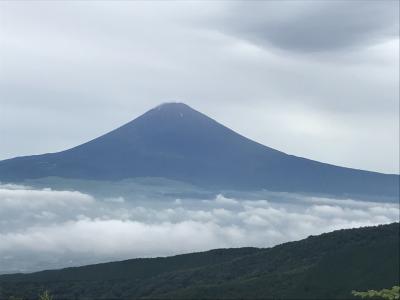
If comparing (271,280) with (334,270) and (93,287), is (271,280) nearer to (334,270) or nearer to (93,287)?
(334,270)

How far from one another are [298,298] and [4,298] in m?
79.5

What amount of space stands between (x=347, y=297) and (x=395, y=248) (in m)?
40.7

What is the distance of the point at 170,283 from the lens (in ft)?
611

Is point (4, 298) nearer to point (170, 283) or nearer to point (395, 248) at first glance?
point (170, 283)

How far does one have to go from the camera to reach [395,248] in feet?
578

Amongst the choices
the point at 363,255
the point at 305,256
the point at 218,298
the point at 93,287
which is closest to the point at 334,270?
the point at 363,255

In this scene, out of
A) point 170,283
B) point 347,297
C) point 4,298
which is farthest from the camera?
point 170,283

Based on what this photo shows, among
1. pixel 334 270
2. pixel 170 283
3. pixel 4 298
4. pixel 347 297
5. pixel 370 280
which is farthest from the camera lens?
pixel 170 283

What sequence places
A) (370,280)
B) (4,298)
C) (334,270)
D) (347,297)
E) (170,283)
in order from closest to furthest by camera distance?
(4,298), (347,297), (370,280), (334,270), (170,283)

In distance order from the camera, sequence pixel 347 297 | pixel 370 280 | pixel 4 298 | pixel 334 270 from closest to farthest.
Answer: pixel 4 298
pixel 347 297
pixel 370 280
pixel 334 270

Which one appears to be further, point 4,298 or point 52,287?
point 52,287

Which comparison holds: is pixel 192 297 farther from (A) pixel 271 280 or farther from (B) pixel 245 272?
(B) pixel 245 272

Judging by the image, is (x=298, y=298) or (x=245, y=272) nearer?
(x=298, y=298)

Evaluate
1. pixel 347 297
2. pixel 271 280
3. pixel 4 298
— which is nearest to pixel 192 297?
pixel 271 280
